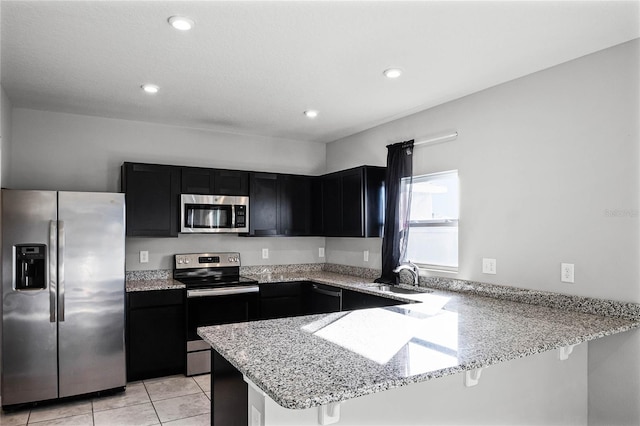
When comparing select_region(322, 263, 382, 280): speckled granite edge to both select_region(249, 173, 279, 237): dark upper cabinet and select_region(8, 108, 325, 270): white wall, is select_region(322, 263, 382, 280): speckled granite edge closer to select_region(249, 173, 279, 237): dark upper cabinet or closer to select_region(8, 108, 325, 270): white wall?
select_region(8, 108, 325, 270): white wall

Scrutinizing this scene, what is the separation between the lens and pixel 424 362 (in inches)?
65.4

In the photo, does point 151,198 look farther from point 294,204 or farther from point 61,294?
point 294,204

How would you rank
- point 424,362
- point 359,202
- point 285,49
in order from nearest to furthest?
point 424,362 < point 285,49 < point 359,202

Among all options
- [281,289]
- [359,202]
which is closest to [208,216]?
[281,289]

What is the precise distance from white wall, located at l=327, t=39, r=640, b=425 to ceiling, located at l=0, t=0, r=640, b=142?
17cm

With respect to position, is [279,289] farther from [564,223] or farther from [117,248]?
[564,223]

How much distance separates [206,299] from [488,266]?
2485 millimetres

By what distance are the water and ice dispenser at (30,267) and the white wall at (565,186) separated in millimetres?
3274

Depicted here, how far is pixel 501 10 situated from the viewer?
215 cm

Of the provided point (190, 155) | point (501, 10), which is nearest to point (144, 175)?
point (190, 155)

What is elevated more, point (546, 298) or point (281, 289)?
point (546, 298)

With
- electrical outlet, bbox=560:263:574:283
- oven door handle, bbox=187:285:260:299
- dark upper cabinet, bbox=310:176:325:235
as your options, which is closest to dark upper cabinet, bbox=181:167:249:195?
dark upper cabinet, bbox=310:176:325:235

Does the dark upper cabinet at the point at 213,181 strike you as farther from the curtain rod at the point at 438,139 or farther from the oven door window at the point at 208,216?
the curtain rod at the point at 438,139

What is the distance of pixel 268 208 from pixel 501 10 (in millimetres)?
3150
